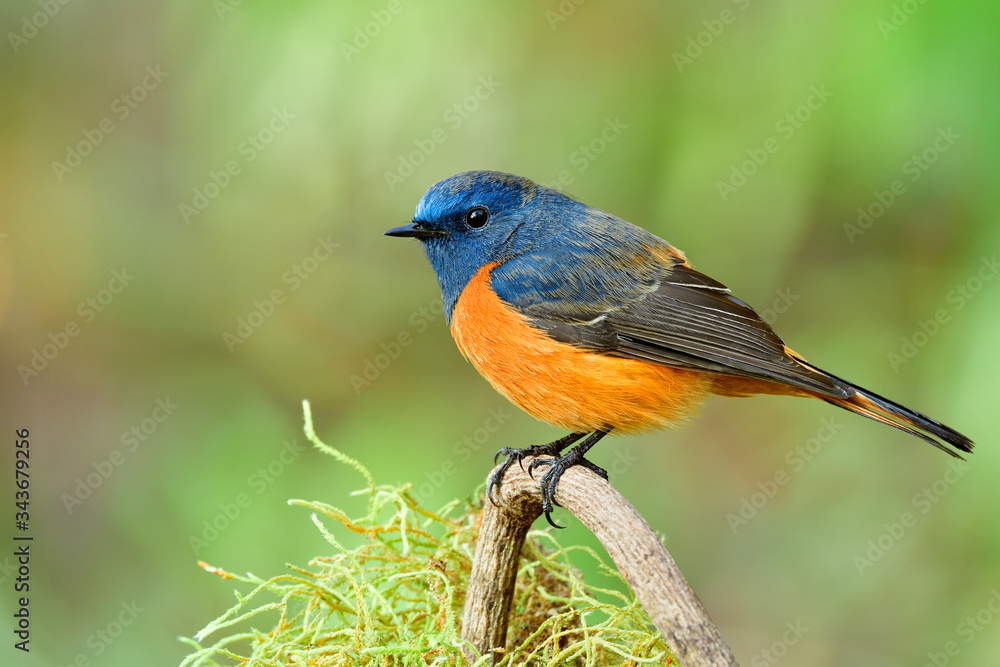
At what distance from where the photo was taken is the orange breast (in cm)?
269

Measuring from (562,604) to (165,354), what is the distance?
2749mm

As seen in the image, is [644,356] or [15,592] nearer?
[644,356]

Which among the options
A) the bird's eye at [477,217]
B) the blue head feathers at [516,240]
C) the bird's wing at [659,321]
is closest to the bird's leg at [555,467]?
the bird's wing at [659,321]

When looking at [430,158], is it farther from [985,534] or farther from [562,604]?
[985,534]

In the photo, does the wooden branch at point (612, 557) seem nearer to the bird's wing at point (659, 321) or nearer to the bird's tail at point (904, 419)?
the bird's wing at point (659, 321)

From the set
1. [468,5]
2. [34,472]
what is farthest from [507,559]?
[34,472]

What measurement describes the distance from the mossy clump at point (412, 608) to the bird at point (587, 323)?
297 millimetres

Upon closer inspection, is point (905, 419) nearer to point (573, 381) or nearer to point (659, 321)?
point (659, 321)

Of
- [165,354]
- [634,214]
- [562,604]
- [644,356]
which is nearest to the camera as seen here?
[562,604]

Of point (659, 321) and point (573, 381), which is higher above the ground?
point (659, 321)

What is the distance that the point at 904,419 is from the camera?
2.49 metres

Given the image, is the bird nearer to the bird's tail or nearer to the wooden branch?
the bird's tail

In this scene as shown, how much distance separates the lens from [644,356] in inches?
109

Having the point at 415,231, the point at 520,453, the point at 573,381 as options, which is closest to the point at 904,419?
the point at 573,381
